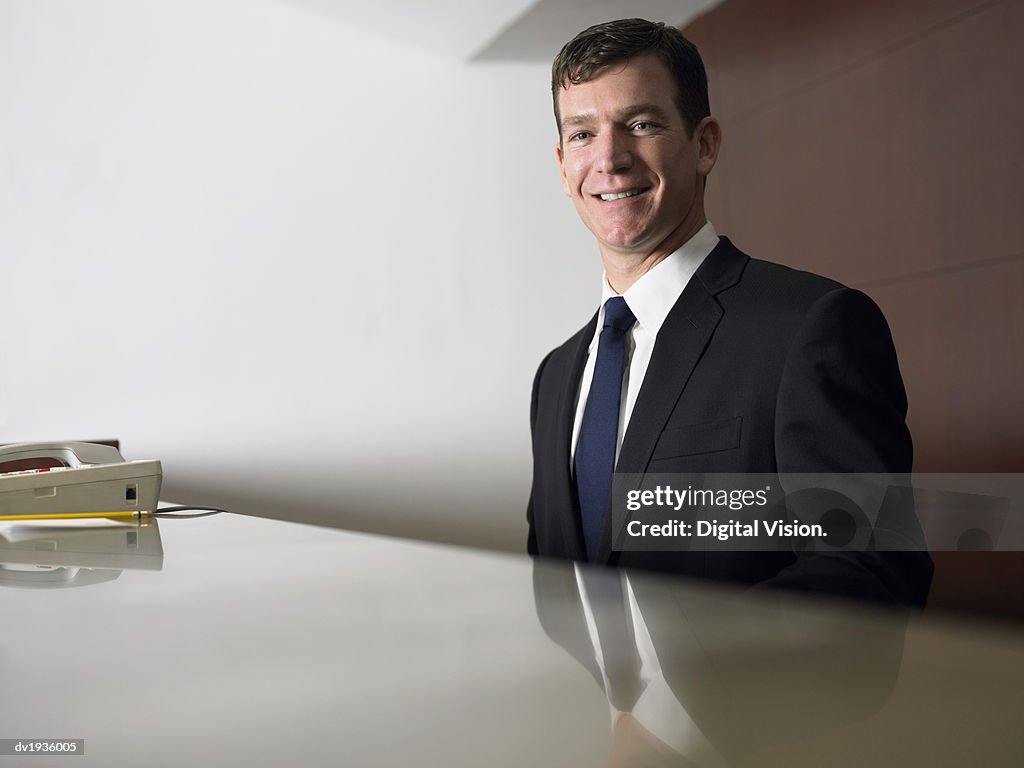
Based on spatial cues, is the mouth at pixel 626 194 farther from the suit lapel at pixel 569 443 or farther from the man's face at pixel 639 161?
the suit lapel at pixel 569 443

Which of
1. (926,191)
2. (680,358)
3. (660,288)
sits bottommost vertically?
(680,358)

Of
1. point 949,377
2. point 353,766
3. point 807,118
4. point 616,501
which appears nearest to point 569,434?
point 616,501

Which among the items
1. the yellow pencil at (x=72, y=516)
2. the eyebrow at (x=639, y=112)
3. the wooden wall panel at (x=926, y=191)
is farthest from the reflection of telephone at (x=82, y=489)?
the wooden wall panel at (x=926, y=191)

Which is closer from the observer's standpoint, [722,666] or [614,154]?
[722,666]

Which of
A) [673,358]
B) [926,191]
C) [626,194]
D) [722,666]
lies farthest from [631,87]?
[926,191]

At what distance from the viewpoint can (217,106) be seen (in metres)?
3.88

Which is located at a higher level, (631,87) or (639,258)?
(631,87)

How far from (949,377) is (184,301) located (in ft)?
9.61

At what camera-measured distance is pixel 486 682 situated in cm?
32

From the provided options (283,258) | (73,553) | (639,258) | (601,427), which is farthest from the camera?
(283,258)

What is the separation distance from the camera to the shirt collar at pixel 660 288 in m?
1.61

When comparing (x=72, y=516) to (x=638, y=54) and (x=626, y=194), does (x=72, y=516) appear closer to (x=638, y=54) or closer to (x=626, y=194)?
(x=626, y=194)

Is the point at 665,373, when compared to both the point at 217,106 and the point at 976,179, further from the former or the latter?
the point at 217,106

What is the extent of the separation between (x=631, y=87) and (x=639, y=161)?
14 cm
